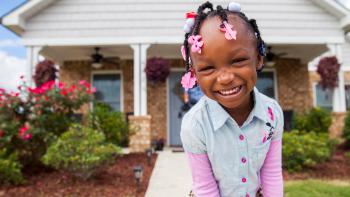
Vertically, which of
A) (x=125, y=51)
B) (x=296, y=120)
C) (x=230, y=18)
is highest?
(x=125, y=51)

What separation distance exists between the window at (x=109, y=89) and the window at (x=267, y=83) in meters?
4.26

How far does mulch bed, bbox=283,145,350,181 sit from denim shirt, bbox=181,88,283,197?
4.66m

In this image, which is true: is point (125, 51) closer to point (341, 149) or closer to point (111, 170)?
point (111, 170)

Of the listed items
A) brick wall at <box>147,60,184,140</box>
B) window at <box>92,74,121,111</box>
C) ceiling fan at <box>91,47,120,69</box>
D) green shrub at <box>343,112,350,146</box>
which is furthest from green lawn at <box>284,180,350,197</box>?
window at <box>92,74,121,111</box>

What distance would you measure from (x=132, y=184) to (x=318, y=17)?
678 cm

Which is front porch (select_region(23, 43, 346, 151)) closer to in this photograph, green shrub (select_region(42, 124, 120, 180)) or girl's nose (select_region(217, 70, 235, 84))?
green shrub (select_region(42, 124, 120, 180))

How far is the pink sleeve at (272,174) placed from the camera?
1772 mm

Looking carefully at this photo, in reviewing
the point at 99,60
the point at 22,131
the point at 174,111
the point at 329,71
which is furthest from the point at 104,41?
the point at 329,71

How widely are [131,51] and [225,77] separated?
9.29 metres

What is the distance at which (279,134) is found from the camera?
1813 millimetres

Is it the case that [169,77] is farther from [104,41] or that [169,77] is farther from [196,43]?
[196,43]

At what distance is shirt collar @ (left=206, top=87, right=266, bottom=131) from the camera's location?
1.63 meters

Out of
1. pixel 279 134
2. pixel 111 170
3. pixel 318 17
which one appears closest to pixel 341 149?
pixel 318 17

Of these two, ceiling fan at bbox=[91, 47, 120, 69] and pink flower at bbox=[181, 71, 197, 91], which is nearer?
pink flower at bbox=[181, 71, 197, 91]
